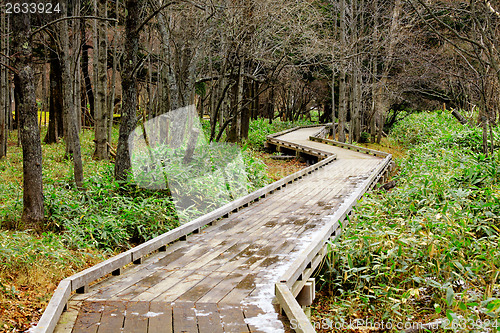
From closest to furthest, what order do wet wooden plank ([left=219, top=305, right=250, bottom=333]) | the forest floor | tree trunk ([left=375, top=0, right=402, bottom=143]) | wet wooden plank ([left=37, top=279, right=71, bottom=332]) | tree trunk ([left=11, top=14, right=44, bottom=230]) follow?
wet wooden plank ([left=37, top=279, right=71, bottom=332]), wet wooden plank ([left=219, top=305, right=250, bottom=333]), the forest floor, tree trunk ([left=11, top=14, right=44, bottom=230]), tree trunk ([left=375, top=0, right=402, bottom=143])

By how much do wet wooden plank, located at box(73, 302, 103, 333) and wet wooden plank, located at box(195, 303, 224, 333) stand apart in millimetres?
996

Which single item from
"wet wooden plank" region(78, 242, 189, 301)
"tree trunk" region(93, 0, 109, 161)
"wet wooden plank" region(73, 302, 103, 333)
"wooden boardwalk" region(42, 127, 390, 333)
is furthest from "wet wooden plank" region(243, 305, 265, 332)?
"tree trunk" region(93, 0, 109, 161)

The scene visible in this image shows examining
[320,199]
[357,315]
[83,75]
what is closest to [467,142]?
[320,199]

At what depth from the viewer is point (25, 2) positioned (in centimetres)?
756

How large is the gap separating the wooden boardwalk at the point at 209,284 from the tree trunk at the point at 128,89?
10.3ft

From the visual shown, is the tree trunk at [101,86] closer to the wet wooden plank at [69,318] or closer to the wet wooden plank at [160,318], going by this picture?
the wet wooden plank at [69,318]

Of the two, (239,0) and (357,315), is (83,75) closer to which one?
(239,0)

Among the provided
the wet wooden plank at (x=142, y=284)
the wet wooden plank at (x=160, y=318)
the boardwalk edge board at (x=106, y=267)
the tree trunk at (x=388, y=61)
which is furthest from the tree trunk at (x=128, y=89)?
the tree trunk at (x=388, y=61)

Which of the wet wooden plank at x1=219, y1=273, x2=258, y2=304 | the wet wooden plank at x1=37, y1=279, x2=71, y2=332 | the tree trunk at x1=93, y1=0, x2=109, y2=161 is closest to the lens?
the wet wooden plank at x1=37, y1=279, x2=71, y2=332

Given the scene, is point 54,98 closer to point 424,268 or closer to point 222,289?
point 222,289

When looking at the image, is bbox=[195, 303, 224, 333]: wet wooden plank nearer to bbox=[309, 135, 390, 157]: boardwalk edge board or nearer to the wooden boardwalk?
the wooden boardwalk

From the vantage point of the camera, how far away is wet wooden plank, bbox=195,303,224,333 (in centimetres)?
420

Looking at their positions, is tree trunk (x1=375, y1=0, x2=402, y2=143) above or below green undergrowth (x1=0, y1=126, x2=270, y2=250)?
above

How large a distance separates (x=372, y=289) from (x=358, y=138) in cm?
2075
